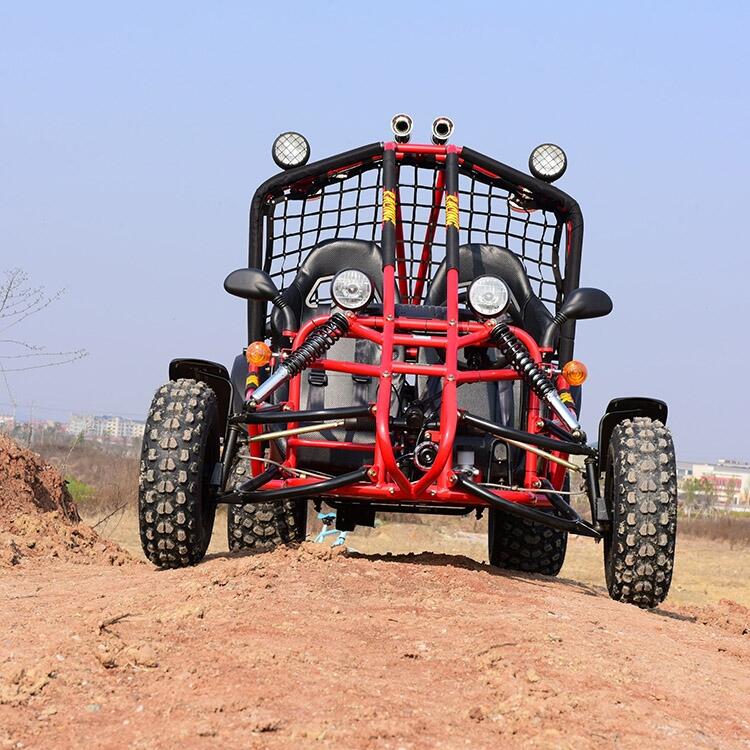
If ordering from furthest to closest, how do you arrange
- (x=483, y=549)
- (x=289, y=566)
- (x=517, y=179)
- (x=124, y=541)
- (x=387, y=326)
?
(x=483, y=549) < (x=124, y=541) < (x=517, y=179) < (x=387, y=326) < (x=289, y=566)

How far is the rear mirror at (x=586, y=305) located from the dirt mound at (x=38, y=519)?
12.1 ft

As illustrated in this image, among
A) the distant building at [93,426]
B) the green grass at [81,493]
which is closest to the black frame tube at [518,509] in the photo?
the distant building at [93,426]

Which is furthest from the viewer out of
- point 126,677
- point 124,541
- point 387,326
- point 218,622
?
point 124,541

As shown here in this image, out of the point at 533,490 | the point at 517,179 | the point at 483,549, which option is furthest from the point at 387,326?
the point at 483,549

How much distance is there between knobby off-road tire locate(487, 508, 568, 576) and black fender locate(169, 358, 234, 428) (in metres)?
2.06

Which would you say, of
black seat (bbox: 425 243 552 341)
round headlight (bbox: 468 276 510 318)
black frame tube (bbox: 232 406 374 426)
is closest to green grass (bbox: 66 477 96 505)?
black seat (bbox: 425 243 552 341)

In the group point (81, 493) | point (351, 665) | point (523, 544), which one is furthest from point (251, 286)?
point (81, 493)

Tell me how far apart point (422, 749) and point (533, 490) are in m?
3.48

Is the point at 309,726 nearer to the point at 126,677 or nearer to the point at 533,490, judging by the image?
the point at 126,677

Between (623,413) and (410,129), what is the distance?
2.26m

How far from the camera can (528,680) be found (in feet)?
13.2

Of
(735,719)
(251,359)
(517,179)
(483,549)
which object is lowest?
(483,549)

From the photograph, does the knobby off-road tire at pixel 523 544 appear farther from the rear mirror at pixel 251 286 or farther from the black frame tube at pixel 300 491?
the rear mirror at pixel 251 286

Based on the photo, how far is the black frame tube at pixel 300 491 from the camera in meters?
6.33
